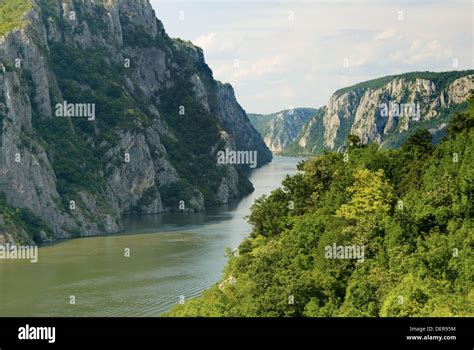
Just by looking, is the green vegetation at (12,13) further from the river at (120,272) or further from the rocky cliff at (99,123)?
the river at (120,272)

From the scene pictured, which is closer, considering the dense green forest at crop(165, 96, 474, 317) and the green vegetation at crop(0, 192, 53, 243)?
the dense green forest at crop(165, 96, 474, 317)

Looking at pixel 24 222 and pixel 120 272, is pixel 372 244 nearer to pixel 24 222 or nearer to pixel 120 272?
pixel 120 272

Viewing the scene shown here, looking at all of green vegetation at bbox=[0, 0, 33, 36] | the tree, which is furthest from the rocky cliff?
the tree

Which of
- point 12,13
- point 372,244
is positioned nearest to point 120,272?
point 372,244

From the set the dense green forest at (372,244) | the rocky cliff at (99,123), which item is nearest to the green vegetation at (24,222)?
the rocky cliff at (99,123)

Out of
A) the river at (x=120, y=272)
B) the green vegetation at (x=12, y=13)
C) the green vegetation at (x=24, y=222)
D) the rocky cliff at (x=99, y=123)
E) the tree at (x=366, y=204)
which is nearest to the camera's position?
the tree at (x=366, y=204)

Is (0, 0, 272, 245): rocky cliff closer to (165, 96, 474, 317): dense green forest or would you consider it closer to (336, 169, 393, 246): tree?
(165, 96, 474, 317): dense green forest

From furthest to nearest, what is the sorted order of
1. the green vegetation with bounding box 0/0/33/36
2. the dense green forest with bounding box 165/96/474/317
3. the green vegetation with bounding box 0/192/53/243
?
the green vegetation with bounding box 0/0/33/36 → the green vegetation with bounding box 0/192/53/243 → the dense green forest with bounding box 165/96/474/317
